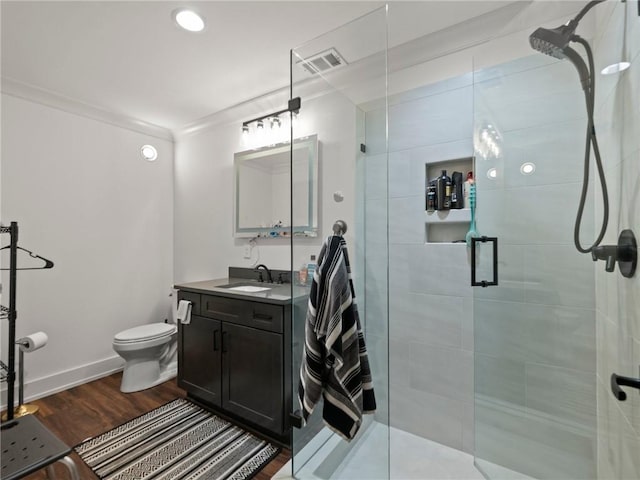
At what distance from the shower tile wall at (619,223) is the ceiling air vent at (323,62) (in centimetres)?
121

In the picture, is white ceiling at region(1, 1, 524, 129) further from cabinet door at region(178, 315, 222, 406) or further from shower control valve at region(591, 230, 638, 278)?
cabinet door at region(178, 315, 222, 406)

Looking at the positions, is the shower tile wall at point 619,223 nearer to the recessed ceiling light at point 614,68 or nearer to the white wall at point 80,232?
the recessed ceiling light at point 614,68

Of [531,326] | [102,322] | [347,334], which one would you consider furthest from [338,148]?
[102,322]

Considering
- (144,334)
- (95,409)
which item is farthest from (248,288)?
(95,409)

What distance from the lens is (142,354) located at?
7.87 feet

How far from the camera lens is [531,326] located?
141cm

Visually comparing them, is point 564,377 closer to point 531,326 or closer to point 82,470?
point 531,326

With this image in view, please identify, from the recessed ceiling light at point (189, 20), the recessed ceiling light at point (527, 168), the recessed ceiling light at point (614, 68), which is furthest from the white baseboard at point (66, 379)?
the recessed ceiling light at point (614, 68)

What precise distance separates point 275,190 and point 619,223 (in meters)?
2.09

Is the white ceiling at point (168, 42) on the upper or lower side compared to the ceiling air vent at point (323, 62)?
upper

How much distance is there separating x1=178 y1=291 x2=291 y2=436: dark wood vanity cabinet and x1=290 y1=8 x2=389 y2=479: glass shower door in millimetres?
131

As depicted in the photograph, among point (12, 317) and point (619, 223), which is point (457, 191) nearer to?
point (619, 223)

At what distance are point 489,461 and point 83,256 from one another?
3.34m

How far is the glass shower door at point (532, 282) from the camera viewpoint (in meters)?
1.29
